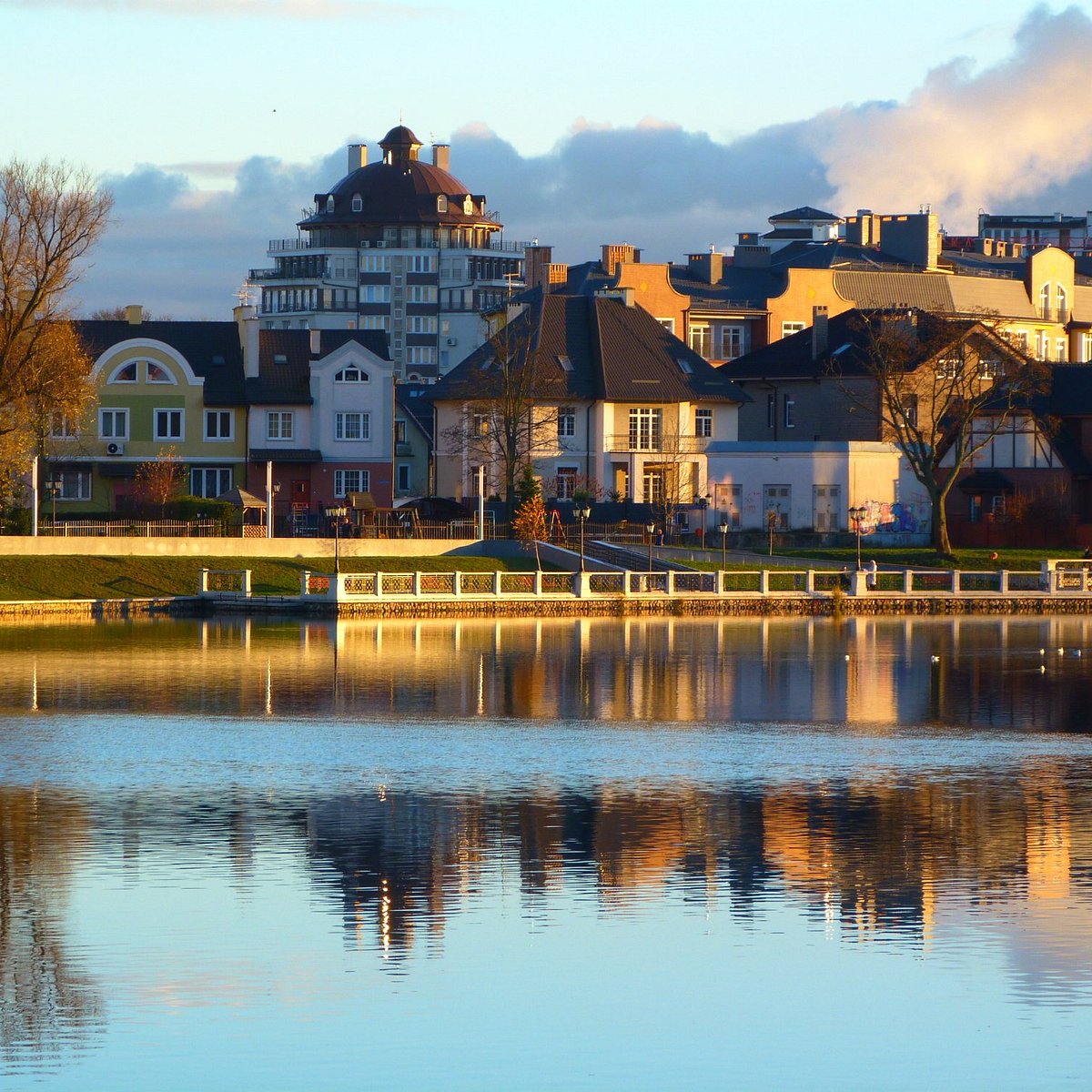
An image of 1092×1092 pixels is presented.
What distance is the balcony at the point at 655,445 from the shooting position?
299 feet

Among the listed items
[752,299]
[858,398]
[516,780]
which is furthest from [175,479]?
[516,780]

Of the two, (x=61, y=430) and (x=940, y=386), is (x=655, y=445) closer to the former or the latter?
(x=940, y=386)

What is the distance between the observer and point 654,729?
35.5m

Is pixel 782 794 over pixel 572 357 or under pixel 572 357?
under

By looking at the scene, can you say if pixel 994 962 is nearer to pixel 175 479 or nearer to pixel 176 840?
pixel 176 840

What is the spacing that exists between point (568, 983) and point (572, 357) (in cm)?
7624

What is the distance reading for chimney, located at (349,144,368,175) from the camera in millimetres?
178500

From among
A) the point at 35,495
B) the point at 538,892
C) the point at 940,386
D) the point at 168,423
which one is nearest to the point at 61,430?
the point at 168,423

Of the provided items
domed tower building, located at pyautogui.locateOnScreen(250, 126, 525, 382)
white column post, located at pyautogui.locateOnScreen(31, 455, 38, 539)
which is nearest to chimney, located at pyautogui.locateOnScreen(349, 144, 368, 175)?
domed tower building, located at pyautogui.locateOnScreen(250, 126, 525, 382)

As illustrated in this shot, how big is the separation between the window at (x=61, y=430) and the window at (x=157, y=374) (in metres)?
4.20

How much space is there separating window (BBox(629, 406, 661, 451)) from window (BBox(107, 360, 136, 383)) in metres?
22.3

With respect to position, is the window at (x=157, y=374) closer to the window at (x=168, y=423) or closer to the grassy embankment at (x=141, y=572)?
the window at (x=168, y=423)

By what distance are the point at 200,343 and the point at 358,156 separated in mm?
94903

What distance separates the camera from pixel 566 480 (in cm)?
9069
